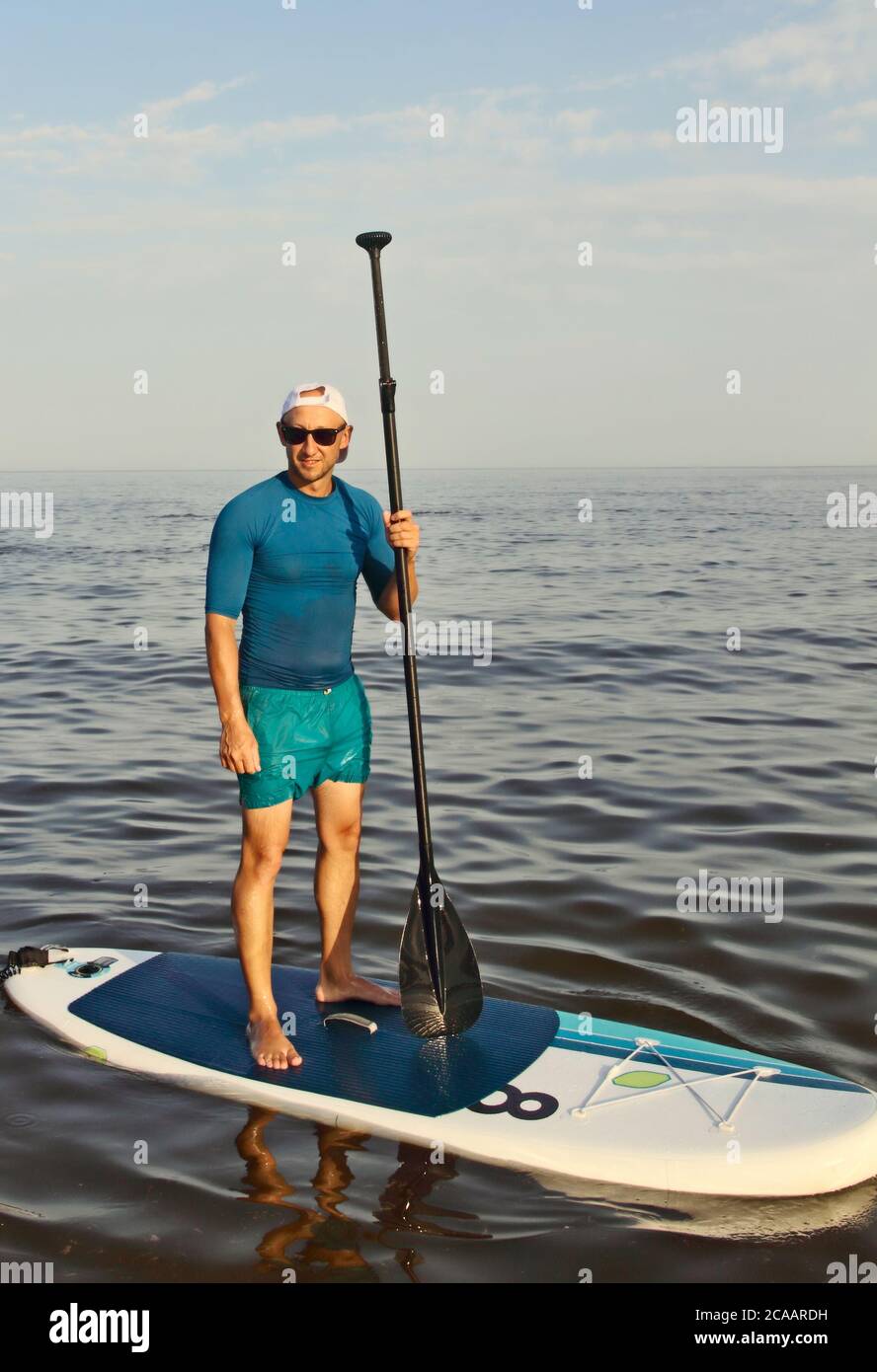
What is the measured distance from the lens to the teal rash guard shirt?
4242 mm

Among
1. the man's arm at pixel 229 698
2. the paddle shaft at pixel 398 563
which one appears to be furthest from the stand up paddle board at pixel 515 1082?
the man's arm at pixel 229 698

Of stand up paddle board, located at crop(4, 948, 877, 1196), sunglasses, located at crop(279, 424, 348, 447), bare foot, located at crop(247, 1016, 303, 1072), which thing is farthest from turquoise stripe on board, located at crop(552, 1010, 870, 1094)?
sunglasses, located at crop(279, 424, 348, 447)

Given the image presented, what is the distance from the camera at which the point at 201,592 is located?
19500mm

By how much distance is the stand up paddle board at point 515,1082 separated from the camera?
3846 millimetres

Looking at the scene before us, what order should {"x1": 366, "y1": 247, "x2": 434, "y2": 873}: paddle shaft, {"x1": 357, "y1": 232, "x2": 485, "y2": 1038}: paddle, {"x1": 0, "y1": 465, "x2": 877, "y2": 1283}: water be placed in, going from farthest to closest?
1. {"x1": 357, "y1": 232, "x2": 485, "y2": 1038}: paddle
2. {"x1": 366, "y1": 247, "x2": 434, "y2": 873}: paddle shaft
3. {"x1": 0, "y1": 465, "x2": 877, "y2": 1283}: water

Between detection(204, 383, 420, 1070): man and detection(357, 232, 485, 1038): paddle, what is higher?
detection(204, 383, 420, 1070): man

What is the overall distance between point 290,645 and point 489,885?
256cm

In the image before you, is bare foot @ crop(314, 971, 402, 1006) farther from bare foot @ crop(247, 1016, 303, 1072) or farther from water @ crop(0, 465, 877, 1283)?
water @ crop(0, 465, 877, 1283)

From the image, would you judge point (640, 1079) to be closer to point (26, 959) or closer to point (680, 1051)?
point (680, 1051)

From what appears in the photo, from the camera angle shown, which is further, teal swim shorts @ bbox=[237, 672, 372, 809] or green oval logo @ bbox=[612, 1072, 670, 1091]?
teal swim shorts @ bbox=[237, 672, 372, 809]

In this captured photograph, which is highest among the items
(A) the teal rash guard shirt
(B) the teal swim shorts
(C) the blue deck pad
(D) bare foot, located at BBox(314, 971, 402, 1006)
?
(A) the teal rash guard shirt

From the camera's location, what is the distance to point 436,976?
4605 mm

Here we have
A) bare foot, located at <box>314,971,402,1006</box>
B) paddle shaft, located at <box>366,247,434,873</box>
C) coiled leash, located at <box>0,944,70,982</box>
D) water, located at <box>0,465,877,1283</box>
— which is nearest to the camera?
water, located at <box>0,465,877,1283</box>
